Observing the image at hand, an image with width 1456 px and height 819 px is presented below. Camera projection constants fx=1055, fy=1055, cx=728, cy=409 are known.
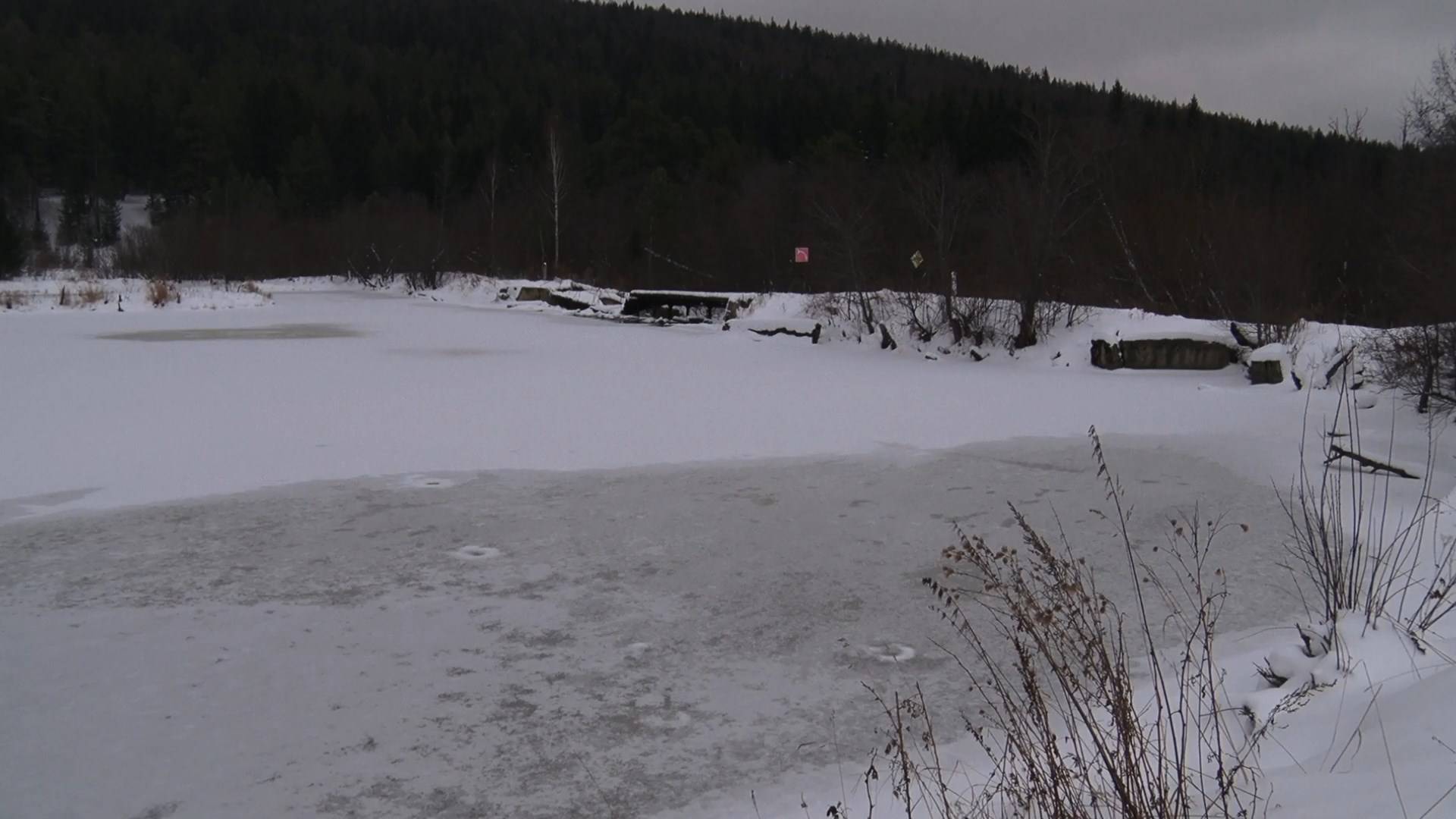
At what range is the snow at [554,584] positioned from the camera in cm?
338

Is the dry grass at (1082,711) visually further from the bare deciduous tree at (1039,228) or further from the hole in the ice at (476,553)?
the bare deciduous tree at (1039,228)

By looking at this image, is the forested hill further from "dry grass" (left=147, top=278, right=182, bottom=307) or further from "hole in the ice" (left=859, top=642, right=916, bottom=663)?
"dry grass" (left=147, top=278, right=182, bottom=307)

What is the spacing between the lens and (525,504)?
23.6 feet

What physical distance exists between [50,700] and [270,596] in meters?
1.30

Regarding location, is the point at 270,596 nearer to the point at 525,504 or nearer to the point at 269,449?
the point at 525,504

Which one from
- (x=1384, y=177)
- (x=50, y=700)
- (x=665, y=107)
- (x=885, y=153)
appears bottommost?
(x=50, y=700)

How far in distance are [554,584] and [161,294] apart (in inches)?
1138

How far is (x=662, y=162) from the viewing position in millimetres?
64688

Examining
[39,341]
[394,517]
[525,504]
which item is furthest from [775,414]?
[39,341]

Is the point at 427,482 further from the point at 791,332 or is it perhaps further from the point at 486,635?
the point at 791,332

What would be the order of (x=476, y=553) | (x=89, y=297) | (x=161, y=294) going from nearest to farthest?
(x=476, y=553), (x=89, y=297), (x=161, y=294)

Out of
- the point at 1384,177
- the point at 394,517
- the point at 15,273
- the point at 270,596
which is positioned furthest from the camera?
the point at 15,273

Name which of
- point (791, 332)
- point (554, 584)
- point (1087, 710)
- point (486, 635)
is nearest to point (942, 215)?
point (791, 332)

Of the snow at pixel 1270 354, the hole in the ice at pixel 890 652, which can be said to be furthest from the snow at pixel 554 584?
the snow at pixel 1270 354
